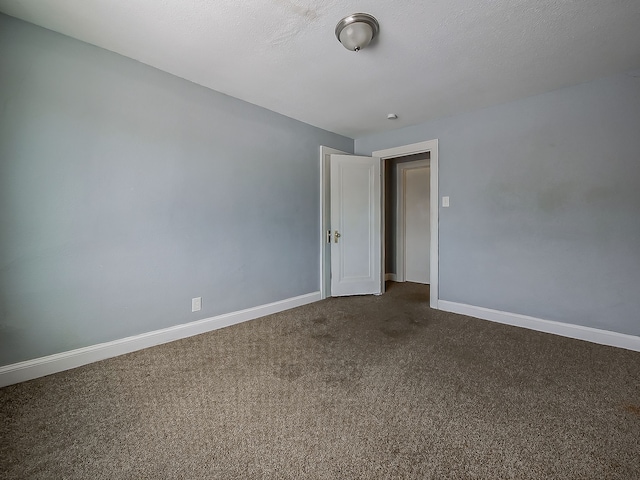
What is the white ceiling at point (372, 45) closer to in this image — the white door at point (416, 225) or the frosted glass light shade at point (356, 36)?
the frosted glass light shade at point (356, 36)

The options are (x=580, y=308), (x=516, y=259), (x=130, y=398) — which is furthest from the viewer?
(x=516, y=259)

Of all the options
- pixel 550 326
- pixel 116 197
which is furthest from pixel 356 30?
pixel 550 326

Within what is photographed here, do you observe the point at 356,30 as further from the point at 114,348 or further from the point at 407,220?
the point at 407,220

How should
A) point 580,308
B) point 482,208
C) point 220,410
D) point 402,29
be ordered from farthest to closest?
1. point 482,208
2. point 580,308
3. point 402,29
4. point 220,410

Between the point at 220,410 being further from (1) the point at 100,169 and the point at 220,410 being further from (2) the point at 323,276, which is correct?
(2) the point at 323,276

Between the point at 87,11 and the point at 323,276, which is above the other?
the point at 87,11

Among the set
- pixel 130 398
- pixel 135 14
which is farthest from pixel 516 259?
pixel 135 14

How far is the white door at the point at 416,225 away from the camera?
17.5 ft

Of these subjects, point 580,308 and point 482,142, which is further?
point 482,142

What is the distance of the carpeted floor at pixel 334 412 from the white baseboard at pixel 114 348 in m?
0.08

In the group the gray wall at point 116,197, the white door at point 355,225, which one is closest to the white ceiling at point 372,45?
the gray wall at point 116,197

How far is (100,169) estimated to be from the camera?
2174mm

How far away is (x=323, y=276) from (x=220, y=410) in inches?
99.4

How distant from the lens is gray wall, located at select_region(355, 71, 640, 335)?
2473 millimetres
